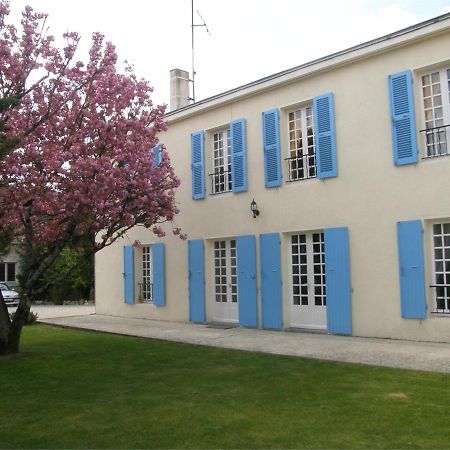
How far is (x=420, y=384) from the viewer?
6.14 metres

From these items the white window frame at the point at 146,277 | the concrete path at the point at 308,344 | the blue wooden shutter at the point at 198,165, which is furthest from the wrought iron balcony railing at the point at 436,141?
the white window frame at the point at 146,277

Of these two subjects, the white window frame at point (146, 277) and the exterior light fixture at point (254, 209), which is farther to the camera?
the white window frame at point (146, 277)

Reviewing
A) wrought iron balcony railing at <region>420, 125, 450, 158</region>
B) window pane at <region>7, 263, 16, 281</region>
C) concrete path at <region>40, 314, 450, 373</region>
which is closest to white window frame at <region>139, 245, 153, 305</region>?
concrete path at <region>40, 314, 450, 373</region>

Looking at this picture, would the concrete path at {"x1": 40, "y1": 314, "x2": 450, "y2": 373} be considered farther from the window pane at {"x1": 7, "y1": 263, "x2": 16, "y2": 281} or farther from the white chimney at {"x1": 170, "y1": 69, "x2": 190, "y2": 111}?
the window pane at {"x1": 7, "y1": 263, "x2": 16, "y2": 281}

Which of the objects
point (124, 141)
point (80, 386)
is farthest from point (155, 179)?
point (80, 386)

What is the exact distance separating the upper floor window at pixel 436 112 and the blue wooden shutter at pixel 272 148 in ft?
10.0

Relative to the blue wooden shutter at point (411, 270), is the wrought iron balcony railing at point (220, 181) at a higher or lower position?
higher

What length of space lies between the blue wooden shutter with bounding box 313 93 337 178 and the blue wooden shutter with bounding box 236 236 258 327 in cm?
229

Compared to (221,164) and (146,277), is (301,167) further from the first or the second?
(146,277)

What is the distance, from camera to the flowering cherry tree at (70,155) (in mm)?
7703

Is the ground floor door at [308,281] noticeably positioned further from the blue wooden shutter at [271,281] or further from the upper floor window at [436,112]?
the upper floor window at [436,112]

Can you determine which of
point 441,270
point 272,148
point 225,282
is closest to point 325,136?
point 272,148

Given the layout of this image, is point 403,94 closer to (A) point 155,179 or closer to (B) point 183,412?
(A) point 155,179

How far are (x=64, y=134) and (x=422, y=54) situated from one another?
6273mm
